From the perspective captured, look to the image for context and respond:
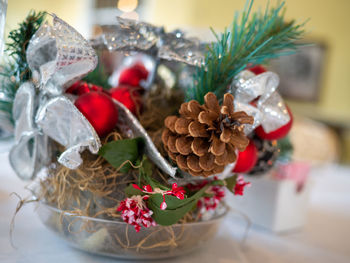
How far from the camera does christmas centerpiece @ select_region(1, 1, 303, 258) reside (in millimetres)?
328

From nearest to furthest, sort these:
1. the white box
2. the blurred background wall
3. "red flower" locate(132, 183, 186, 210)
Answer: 1. "red flower" locate(132, 183, 186, 210)
2. the white box
3. the blurred background wall

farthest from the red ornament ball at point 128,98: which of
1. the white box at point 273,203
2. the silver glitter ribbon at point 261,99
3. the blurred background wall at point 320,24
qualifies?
the blurred background wall at point 320,24

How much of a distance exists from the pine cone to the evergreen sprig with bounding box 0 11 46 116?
0.18 meters

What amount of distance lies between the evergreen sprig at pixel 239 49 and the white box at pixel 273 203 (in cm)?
23

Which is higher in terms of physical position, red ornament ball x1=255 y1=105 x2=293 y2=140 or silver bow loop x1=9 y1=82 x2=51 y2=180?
red ornament ball x1=255 y1=105 x2=293 y2=140

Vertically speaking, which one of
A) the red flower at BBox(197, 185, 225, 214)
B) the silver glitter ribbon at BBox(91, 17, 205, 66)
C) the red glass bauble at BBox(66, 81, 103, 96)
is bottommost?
the red flower at BBox(197, 185, 225, 214)

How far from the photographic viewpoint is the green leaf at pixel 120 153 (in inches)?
13.4

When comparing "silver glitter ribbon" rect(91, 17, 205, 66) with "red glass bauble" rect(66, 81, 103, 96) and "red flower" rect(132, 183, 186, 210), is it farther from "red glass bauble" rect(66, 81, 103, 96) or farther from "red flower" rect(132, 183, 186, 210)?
"red flower" rect(132, 183, 186, 210)

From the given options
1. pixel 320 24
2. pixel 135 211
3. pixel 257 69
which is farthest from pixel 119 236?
pixel 320 24

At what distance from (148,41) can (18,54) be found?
0.48 feet

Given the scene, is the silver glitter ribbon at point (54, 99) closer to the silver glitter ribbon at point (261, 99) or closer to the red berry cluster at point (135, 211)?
the red berry cluster at point (135, 211)

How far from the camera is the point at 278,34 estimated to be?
0.40 meters

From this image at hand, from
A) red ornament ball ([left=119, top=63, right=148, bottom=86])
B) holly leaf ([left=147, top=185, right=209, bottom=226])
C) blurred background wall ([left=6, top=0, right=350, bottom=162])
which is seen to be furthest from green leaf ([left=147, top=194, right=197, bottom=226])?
blurred background wall ([left=6, top=0, right=350, bottom=162])

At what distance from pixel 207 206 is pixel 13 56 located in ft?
0.93
